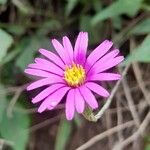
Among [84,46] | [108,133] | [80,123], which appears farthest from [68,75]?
[80,123]

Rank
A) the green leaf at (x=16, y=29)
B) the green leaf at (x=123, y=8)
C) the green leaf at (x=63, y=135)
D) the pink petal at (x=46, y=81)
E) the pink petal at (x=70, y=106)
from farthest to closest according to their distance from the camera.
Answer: the green leaf at (x=16, y=29) → the green leaf at (x=63, y=135) → the green leaf at (x=123, y=8) → the pink petal at (x=46, y=81) → the pink petal at (x=70, y=106)

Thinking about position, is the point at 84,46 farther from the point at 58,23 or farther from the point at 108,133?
the point at 58,23

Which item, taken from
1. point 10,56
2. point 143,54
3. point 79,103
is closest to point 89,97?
point 79,103

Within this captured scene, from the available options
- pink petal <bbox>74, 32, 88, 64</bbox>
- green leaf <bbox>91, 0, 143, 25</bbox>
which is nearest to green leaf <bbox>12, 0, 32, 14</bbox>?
green leaf <bbox>91, 0, 143, 25</bbox>

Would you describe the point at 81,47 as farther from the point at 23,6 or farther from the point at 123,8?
the point at 23,6

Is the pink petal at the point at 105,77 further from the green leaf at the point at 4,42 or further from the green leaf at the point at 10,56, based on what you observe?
the green leaf at the point at 10,56

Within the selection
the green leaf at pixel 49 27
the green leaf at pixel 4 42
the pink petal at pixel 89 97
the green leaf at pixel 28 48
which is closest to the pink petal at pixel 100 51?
the pink petal at pixel 89 97
